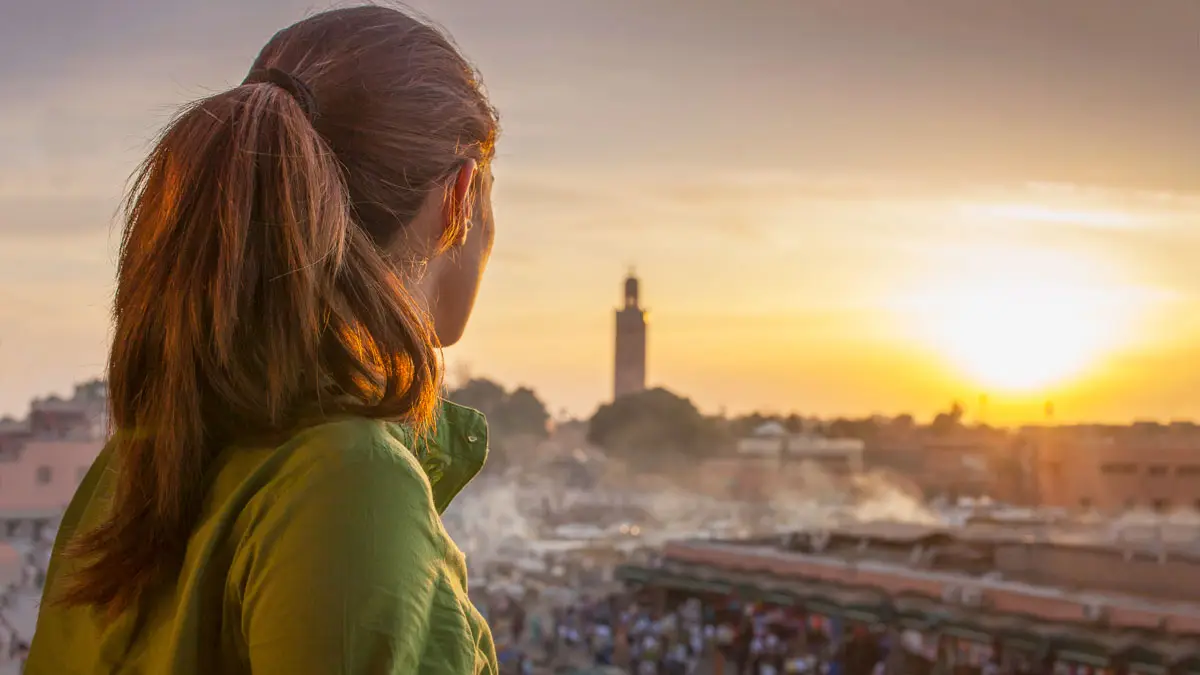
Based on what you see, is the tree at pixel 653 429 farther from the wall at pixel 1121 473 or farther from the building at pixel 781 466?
the wall at pixel 1121 473

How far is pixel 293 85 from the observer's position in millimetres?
651

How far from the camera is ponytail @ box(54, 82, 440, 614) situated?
57 cm

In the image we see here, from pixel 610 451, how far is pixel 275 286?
30.9 m

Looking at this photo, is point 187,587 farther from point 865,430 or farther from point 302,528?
point 865,430

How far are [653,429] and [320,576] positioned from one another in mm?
31312

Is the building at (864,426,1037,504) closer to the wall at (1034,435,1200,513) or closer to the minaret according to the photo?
the wall at (1034,435,1200,513)

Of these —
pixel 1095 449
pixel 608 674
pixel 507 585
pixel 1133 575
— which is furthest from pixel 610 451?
pixel 608 674

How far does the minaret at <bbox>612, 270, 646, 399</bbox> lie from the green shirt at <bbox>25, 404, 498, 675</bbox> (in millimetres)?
45404

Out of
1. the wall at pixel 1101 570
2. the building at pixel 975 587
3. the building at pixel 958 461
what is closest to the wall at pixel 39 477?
the building at pixel 975 587

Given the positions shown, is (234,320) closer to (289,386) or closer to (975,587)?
(289,386)

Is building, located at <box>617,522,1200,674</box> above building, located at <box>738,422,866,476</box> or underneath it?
underneath

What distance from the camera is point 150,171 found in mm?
650

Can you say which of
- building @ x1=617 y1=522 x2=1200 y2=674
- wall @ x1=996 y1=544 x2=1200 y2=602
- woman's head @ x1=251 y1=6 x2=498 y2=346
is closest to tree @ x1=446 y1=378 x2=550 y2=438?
building @ x1=617 y1=522 x2=1200 y2=674

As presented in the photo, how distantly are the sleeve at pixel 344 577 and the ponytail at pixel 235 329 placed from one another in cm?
7
